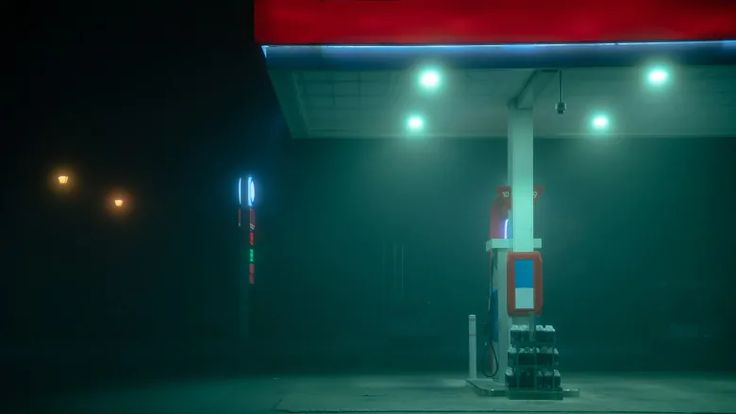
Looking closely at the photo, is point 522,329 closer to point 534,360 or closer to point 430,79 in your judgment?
point 534,360

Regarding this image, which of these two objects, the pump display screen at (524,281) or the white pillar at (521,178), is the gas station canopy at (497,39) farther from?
the pump display screen at (524,281)

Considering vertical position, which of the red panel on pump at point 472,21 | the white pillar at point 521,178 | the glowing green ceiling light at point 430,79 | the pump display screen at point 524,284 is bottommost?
the pump display screen at point 524,284

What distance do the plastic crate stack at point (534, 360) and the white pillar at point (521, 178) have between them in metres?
1.62

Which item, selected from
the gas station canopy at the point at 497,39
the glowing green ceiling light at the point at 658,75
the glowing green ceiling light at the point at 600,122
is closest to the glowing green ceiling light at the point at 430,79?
the gas station canopy at the point at 497,39

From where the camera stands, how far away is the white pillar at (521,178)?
16.6m

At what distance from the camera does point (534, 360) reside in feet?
51.3

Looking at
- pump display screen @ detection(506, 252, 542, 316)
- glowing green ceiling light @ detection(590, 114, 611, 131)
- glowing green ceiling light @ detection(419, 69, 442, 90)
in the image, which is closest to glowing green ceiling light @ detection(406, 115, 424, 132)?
glowing green ceiling light @ detection(419, 69, 442, 90)

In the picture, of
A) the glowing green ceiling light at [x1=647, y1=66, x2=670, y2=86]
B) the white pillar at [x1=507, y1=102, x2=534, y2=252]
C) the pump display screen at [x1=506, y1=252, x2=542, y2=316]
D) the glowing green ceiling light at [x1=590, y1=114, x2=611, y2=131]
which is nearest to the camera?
the glowing green ceiling light at [x1=647, y1=66, x2=670, y2=86]

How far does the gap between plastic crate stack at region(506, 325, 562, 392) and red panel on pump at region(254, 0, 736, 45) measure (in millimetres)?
5134

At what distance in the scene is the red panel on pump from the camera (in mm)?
12773

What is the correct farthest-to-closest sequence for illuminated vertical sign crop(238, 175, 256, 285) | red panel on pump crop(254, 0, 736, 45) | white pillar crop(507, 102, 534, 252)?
illuminated vertical sign crop(238, 175, 256, 285) → white pillar crop(507, 102, 534, 252) → red panel on pump crop(254, 0, 736, 45)

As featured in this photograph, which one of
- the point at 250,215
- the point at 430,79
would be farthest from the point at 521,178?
the point at 250,215

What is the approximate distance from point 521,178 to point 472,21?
4357 mm

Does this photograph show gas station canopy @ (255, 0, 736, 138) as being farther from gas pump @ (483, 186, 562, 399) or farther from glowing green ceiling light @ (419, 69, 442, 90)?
gas pump @ (483, 186, 562, 399)
